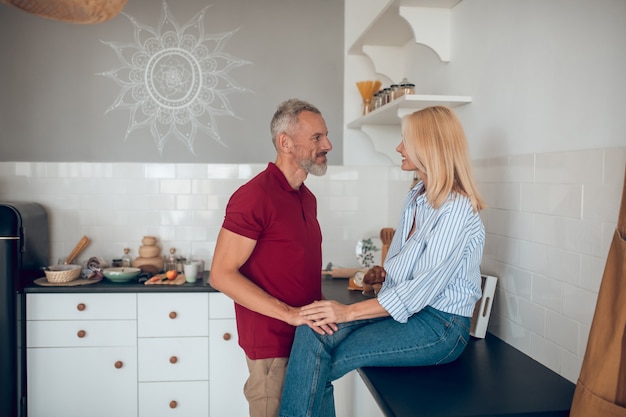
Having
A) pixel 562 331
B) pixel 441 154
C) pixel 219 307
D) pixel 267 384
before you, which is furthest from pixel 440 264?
pixel 219 307

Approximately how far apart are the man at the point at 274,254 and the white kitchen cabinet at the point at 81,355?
1.30 metres

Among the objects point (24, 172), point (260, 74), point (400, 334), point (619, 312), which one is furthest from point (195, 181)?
point (619, 312)

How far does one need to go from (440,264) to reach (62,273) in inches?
89.9

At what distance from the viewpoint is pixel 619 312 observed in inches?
47.1

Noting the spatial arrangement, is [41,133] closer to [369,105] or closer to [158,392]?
[158,392]

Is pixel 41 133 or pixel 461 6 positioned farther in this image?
pixel 41 133

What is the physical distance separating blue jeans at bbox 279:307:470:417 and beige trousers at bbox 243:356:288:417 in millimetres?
291

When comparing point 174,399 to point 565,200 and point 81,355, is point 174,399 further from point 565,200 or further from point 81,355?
point 565,200

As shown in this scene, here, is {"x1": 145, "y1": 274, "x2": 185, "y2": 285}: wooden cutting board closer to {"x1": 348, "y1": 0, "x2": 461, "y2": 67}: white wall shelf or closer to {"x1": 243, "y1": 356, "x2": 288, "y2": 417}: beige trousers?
{"x1": 243, "y1": 356, "x2": 288, "y2": 417}: beige trousers

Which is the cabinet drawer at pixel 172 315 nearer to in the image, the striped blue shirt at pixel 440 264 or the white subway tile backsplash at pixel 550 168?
the striped blue shirt at pixel 440 264

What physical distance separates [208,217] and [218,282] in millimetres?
1668

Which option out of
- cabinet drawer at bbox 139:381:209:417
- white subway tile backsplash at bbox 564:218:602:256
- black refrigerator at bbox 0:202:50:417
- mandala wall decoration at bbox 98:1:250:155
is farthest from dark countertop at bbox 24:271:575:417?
mandala wall decoration at bbox 98:1:250:155

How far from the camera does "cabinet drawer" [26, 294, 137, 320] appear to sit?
310 centimetres

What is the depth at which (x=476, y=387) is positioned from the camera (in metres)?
1.67
